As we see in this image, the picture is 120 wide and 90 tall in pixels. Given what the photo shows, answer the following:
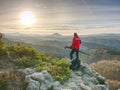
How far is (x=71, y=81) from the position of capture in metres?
30.5

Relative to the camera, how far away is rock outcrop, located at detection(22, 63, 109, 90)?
28.0m

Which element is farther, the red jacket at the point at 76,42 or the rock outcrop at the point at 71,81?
the red jacket at the point at 76,42

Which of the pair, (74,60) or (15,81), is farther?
(74,60)

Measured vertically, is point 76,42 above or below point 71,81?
above

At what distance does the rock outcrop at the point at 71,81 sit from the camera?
1101 inches

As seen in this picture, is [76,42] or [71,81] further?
[76,42]

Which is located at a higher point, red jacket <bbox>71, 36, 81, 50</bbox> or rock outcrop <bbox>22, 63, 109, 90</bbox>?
red jacket <bbox>71, 36, 81, 50</bbox>

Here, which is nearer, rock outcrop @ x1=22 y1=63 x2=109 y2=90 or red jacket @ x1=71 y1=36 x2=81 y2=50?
rock outcrop @ x1=22 y1=63 x2=109 y2=90

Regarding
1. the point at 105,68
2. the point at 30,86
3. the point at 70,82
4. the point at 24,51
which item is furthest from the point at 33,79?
the point at 105,68

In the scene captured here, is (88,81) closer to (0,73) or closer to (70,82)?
(70,82)

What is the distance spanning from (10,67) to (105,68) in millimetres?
148388

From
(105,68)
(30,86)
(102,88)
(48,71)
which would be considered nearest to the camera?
(30,86)

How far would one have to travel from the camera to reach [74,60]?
33.3m

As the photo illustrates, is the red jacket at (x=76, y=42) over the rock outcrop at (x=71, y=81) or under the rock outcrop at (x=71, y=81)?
over
